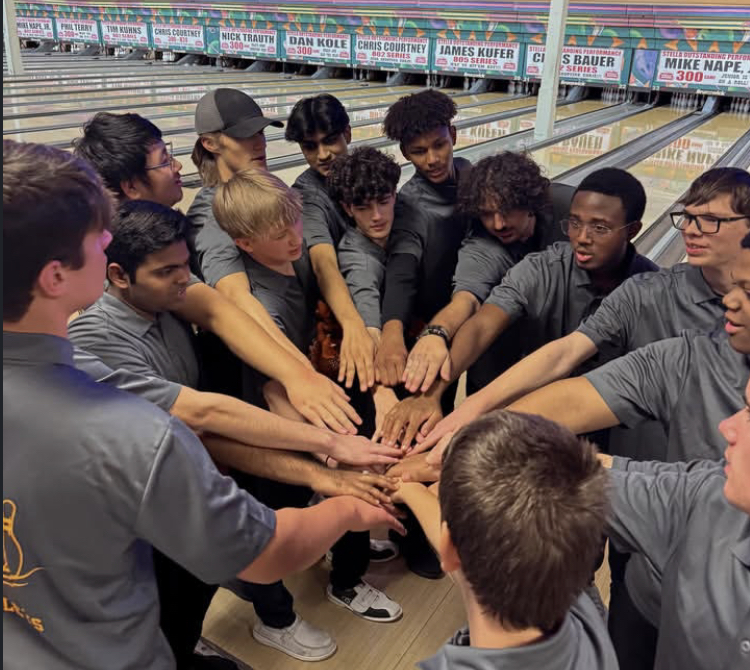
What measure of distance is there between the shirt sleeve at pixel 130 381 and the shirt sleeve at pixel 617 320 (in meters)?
1.00

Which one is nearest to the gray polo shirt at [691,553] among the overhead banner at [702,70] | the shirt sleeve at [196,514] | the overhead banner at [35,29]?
the shirt sleeve at [196,514]

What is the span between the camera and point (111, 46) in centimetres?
1366

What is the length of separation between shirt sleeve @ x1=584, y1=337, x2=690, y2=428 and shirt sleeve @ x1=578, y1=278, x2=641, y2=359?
226mm

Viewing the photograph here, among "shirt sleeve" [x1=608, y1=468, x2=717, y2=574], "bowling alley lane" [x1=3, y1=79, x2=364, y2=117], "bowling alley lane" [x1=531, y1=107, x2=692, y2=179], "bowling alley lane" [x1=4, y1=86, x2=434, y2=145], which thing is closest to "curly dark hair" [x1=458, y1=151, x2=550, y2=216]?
"shirt sleeve" [x1=608, y1=468, x2=717, y2=574]

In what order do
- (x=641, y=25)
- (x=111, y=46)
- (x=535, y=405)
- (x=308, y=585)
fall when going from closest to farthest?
(x=535, y=405) < (x=308, y=585) < (x=641, y=25) < (x=111, y=46)

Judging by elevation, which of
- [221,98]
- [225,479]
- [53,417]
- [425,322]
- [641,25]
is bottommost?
[425,322]

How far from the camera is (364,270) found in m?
1.82

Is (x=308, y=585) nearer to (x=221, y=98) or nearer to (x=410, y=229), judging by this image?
(x=410, y=229)

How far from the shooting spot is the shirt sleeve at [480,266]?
1.85 meters

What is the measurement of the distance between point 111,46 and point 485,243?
14.4m

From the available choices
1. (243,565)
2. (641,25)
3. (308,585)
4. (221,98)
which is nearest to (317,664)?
(308,585)

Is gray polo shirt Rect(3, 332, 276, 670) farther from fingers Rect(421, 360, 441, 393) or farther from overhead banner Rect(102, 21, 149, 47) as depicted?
overhead banner Rect(102, 21, 149, 47)

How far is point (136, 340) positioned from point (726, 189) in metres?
1.48

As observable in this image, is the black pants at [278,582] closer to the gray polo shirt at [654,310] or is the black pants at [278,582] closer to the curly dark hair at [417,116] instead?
the gray polo shirt at [654,310]
